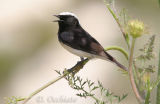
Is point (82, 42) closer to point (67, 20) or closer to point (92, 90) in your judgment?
point (67, 20)

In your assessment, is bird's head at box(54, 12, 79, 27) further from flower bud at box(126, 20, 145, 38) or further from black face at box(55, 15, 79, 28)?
flower bud at box(126, 20, 145, 38)

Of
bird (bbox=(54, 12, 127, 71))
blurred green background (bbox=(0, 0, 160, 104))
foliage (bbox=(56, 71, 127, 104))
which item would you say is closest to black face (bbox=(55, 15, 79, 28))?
bird (bbox=(54, 12, 127, 71))

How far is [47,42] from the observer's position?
31.1 feet

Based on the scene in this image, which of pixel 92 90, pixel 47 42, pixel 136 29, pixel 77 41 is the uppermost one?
pixel 136 29

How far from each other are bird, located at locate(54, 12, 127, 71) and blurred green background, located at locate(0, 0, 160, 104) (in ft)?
9.47

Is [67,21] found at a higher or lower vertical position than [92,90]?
lower

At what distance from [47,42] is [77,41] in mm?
5029

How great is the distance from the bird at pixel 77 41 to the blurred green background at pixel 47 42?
2.89 m

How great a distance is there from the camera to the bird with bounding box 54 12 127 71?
412cm

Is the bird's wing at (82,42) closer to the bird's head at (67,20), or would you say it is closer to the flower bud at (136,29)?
the bird's head at (67,20)

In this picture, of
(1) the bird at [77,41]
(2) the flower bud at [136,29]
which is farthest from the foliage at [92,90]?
(1) the bird at [77,41]

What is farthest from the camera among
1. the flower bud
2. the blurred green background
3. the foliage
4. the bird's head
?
the blurred green background

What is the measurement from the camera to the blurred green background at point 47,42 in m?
8.56

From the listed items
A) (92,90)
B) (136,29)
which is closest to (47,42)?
(92,90)
